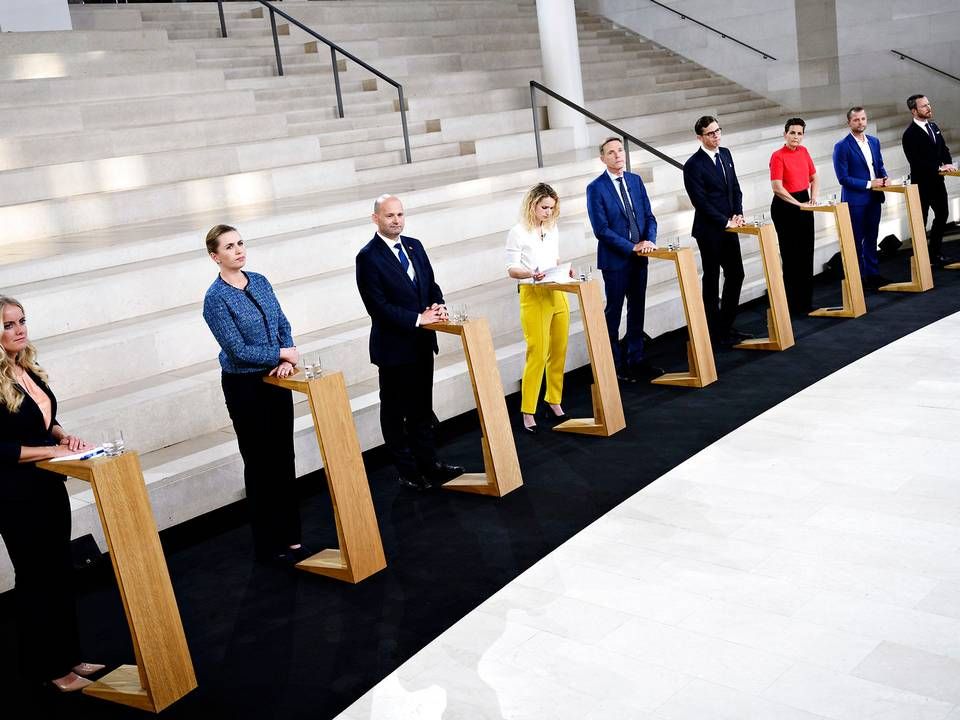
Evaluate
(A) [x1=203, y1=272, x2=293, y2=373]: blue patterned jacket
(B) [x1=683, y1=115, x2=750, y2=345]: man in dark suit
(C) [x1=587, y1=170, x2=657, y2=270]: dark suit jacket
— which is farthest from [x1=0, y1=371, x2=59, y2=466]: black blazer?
(B) [x1=683, y1=115, x2=750, y2=345]: man in dark suit

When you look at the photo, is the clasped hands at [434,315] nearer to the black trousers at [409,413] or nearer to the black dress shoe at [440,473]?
the black trousers at [409,413]

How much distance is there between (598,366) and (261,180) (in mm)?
→ 4304

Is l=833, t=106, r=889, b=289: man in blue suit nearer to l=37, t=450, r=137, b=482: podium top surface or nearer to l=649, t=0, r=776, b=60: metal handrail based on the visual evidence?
l=37, t=450, r=137, b=482: podium top surface

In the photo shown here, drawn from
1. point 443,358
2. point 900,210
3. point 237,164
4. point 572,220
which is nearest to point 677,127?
point 900,210

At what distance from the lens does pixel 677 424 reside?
5.89m

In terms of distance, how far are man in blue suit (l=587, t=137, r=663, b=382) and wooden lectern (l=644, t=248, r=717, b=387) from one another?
19cm

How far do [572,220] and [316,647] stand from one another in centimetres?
610

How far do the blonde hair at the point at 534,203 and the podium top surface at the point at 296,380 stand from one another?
1956 mm

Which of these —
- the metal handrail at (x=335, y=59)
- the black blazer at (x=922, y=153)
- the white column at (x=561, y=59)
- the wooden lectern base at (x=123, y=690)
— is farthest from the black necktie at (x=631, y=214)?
the white column at (x=561, y=59)

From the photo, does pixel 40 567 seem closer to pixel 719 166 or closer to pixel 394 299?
pixel 394 299

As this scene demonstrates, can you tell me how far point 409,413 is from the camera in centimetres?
521

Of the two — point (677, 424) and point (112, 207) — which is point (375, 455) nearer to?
point (677, 424)

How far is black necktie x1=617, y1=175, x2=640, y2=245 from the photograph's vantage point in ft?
21.7

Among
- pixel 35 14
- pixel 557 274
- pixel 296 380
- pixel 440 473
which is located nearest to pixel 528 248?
pixel 557 274
